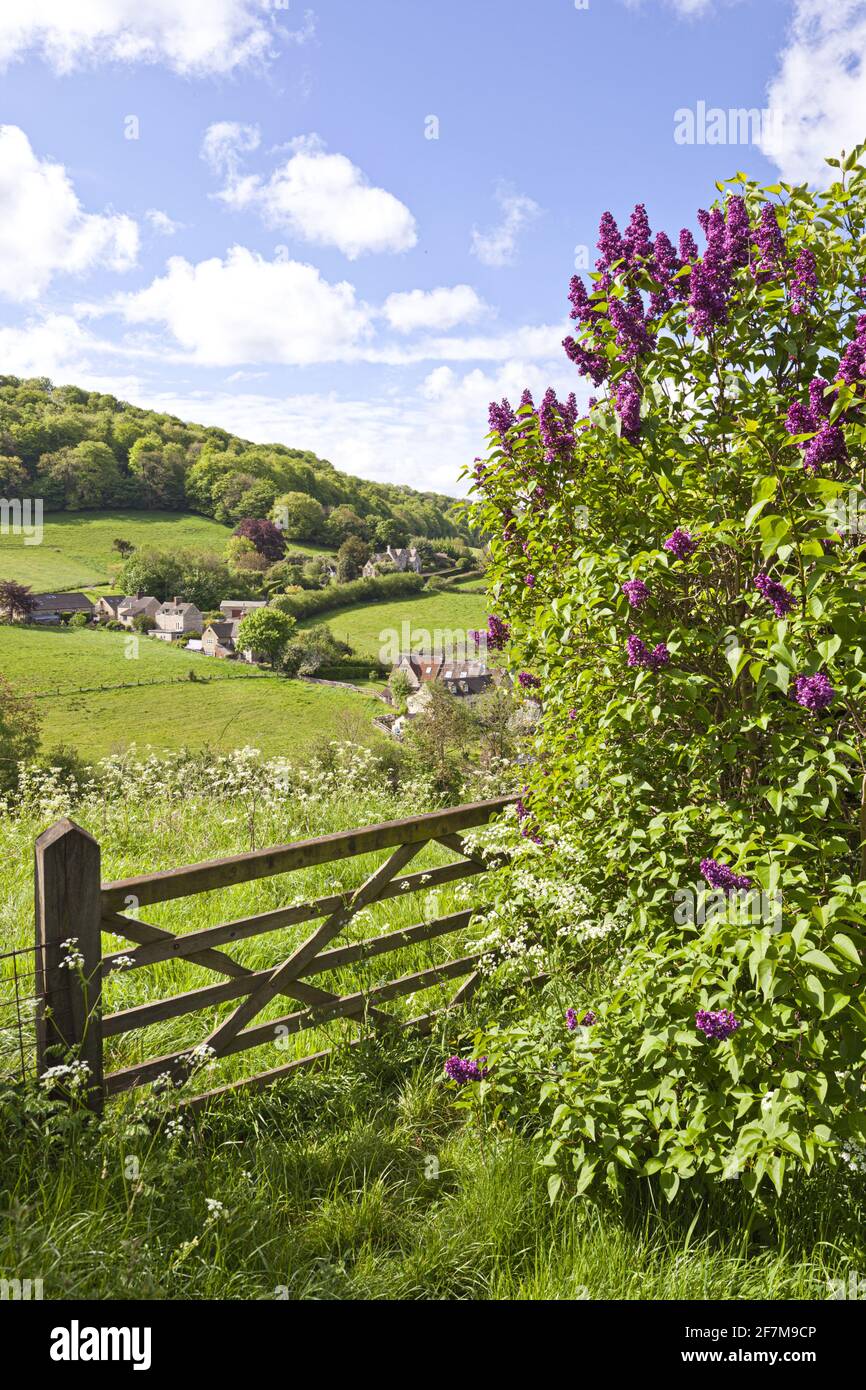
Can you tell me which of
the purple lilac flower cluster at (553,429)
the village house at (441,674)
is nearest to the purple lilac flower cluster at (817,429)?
the purple lilac flower cluster at (553,429)

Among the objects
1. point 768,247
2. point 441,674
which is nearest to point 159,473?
point 441,674

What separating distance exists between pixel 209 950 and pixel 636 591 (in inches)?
88.9

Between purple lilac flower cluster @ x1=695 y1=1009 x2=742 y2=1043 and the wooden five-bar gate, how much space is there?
1688mm

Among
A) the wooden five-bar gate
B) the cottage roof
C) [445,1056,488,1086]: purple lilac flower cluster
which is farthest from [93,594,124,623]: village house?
[445,1056,488,1086]: purple lilac flower cluster

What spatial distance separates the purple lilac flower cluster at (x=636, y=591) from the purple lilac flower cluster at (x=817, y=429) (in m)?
0.63

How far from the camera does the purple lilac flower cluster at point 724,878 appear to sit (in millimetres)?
2311

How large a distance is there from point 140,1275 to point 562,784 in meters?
2.45

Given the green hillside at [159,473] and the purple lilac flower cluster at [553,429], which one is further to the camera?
the green hillside at [159,473]

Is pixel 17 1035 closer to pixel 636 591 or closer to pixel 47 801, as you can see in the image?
pixel 636 591

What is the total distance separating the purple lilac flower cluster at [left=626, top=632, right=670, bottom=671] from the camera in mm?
2651

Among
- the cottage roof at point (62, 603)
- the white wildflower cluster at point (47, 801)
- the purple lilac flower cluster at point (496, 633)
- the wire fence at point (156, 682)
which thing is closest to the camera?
the purple lilac flower cluster at point (496, 633)

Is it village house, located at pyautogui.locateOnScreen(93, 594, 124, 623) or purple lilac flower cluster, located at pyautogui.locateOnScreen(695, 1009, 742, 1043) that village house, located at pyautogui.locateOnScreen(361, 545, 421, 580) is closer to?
village house, located at pyautogui.locateOnScreen(93, 594, 124, 623)

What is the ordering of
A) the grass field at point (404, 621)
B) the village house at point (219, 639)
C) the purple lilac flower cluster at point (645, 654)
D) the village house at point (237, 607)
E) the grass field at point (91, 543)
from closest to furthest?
1. the purple lilac flower cluster at point (645, 654)
2. the village house at point (219, 639)
3. the grass field at point (404, 621)
4. the village house at point (237, 607)
5. the grass field at point (91, 543)

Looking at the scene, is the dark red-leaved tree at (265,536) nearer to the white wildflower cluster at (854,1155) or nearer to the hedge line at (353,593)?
the hedge line at (353,593)
